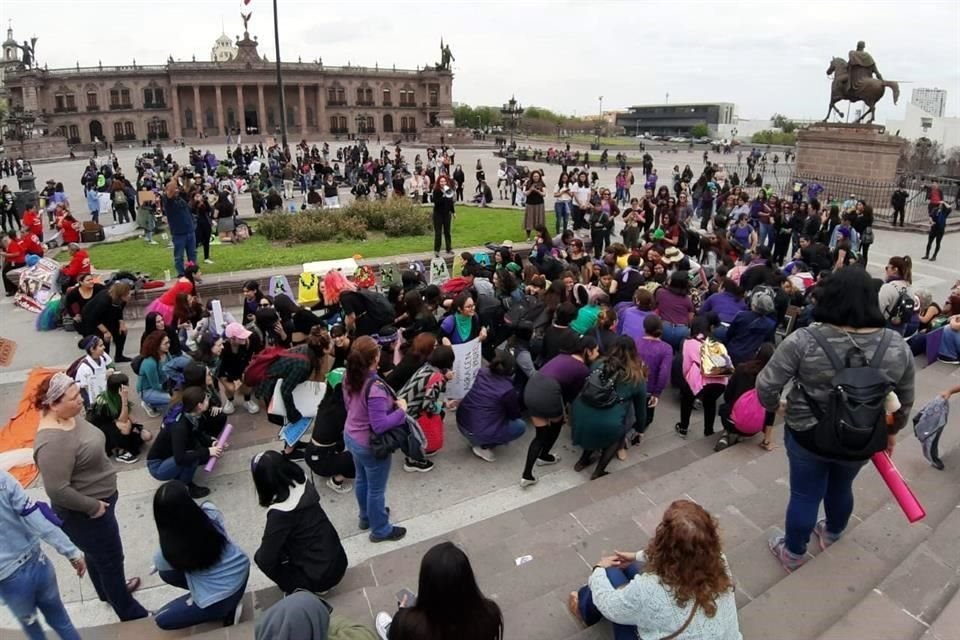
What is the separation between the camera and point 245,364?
712 cm

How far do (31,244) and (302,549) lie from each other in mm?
11766

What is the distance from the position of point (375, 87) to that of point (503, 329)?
8350cm

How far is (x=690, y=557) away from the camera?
2.52 metres

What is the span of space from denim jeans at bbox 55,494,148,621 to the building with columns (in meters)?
68.7

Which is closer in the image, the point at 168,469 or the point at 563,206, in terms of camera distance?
the point at 168,469

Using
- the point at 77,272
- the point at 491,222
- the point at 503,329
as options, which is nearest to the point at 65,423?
the point at 503,329

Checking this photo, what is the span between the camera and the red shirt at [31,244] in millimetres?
12055

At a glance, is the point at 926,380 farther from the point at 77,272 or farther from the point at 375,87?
the point at 375,87

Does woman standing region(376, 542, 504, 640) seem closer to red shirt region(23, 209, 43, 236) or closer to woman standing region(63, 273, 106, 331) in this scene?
woman standing region(63, 273, 106, 331)

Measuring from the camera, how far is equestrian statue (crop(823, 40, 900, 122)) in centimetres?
2166

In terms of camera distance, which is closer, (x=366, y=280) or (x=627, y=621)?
(x=627, y=621)

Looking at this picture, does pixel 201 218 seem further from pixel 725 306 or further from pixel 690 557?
pixel 690 557

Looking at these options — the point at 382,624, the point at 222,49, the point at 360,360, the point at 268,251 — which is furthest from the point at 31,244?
the point at 222,49

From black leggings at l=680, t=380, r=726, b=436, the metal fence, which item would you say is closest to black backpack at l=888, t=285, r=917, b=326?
black leggings at l=680, t=380, r=726, b=436
